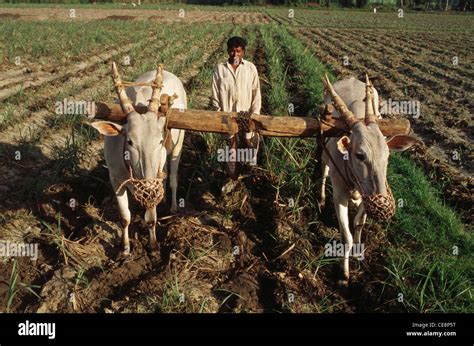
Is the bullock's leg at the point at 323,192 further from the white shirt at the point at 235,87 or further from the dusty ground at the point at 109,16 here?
the dusty ground at the point at 109,16

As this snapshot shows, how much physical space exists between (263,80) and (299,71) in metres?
1.34

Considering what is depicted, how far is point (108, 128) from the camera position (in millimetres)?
3387

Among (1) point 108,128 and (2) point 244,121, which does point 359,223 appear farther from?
(1) point 108,128

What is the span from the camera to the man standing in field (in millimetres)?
4785

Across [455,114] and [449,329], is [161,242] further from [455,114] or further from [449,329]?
[455,114]

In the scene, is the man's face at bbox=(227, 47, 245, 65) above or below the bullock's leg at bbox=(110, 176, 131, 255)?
above

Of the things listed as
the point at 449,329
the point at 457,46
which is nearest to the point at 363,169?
the point at 449,329

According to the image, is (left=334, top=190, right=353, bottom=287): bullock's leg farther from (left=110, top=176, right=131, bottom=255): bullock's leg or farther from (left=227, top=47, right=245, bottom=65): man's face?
(left=227, top=47, right=245, bottom=65): man's face

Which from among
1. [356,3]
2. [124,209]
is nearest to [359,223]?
[124,209]

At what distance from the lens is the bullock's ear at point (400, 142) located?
10.7 feet

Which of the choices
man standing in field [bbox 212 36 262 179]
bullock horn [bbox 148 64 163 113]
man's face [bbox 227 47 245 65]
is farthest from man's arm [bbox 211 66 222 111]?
bullock horn [bbox 148 64 163 113]

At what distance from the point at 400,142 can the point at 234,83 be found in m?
2.20

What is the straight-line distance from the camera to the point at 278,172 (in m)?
5.12

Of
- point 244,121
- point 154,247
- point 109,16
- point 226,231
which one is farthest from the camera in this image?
point 109,16
